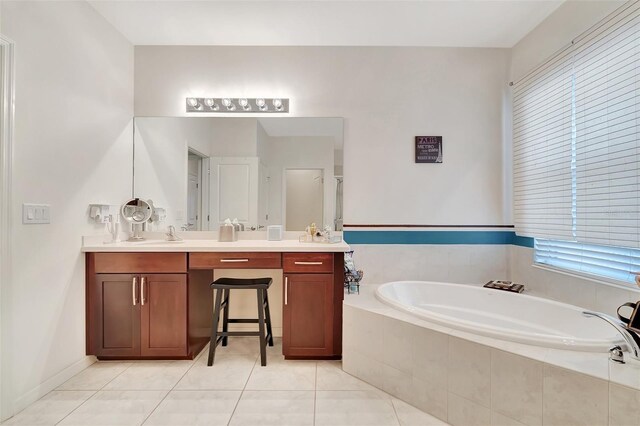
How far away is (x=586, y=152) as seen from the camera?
6.19ft

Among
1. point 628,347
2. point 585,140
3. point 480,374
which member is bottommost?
point 480,374

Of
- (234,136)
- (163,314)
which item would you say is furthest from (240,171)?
(163,314)

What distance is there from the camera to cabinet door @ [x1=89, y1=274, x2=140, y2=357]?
6.78 ft

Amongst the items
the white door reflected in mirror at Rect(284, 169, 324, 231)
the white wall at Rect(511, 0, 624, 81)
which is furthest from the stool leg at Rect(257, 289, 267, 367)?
the white wall at Rect(511, 0, 624, 81)

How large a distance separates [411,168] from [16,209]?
2719 millimetres

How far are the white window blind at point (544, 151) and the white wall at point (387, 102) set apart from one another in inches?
6.1

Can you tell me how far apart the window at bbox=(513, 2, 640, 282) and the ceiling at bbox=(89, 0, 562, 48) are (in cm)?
49

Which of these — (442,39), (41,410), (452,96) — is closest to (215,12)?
(442,39)

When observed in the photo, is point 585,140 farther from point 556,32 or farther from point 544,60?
point 556,32

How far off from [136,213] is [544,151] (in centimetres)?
335

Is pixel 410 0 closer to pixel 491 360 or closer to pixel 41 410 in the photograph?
pixel 491 360

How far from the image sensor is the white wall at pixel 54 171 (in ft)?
5.31

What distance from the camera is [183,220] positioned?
8.56 feet

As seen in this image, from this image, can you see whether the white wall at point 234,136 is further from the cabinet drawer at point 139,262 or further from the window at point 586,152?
the window at point 586,152
